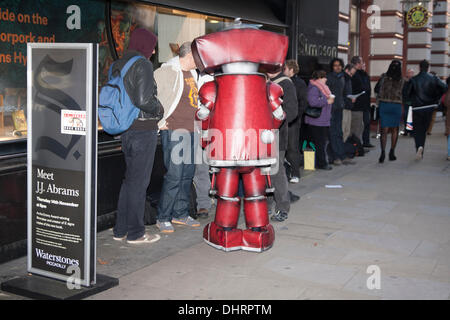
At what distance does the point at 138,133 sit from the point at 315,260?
200 centimetres

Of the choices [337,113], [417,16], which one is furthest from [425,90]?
[417,16]

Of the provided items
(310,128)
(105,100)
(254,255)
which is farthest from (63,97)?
(310,128)

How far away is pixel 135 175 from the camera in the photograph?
5641 millimetres

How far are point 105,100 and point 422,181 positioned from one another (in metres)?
5.90

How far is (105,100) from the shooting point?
5355 mm

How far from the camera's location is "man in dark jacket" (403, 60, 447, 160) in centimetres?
1164

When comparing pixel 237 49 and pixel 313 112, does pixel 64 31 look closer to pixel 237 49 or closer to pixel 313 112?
pixel 237 49

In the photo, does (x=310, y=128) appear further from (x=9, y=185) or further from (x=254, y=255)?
(x=9, y=185)

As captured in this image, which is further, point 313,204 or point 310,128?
point 310,128

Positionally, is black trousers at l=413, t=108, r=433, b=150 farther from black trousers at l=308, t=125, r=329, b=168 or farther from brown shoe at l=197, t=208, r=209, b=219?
brown shoe at l=197, t=208, r=209, b=219
